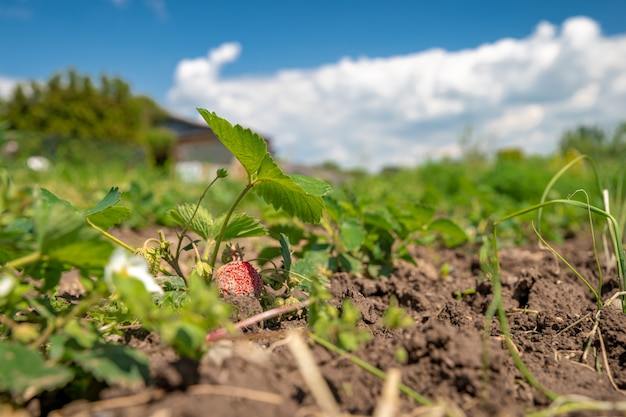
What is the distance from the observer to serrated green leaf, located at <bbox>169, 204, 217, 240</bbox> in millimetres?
1744

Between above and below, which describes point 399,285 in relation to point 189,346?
below

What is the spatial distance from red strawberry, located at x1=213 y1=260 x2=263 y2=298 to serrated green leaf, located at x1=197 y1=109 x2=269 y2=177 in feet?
1.07

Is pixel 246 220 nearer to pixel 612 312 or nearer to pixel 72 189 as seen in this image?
pixel 612 312

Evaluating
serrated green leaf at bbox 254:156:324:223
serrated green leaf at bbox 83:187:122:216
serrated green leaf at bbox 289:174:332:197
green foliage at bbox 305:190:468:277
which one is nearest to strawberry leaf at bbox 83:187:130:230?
serrated green leaf at bbox 83:187:122:216

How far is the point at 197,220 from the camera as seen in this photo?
1.76m

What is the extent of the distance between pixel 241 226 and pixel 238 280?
198 mm

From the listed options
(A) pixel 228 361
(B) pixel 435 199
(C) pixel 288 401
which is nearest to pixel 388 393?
(C) pixel 288 401

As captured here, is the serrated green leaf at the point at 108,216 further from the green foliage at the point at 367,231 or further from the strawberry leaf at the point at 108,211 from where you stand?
the green foliage at the point at 367,231

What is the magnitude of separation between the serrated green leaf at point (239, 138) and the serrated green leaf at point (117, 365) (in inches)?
26.8

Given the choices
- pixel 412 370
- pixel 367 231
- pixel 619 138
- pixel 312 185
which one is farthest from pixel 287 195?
pixel 619 138

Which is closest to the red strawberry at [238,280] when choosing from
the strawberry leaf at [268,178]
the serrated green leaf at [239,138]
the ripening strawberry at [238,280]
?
the ripening strawberry at [238,280]

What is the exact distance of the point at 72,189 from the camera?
6.11 metres

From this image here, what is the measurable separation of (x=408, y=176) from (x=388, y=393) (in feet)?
39.5

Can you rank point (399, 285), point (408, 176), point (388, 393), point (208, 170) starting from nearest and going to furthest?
point (388, 393)
point (399, 285)
point (208, 170)
point (408, 176)
